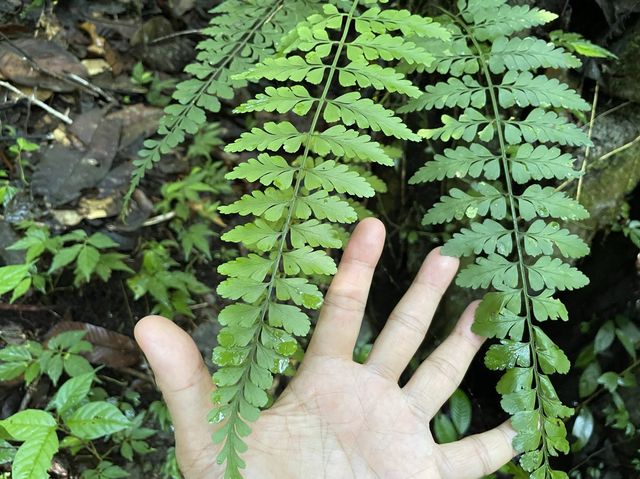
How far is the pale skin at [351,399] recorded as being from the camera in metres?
1.72

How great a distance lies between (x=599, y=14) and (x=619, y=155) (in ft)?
2.32

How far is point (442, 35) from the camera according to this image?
6.16 feet

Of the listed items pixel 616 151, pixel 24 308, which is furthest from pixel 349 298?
pixel 24 308

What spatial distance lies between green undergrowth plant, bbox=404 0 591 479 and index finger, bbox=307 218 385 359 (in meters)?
0.24

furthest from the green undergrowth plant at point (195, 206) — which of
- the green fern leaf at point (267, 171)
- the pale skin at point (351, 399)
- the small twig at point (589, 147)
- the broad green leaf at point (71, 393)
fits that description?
the small twig at point (589, 147)

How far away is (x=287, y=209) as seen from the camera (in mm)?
1684

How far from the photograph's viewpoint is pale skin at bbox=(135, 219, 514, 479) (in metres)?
1.72

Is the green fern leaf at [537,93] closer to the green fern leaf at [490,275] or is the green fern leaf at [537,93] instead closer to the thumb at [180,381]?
the green fern leaf at [490,275]

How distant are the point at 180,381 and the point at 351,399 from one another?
2.00 ft

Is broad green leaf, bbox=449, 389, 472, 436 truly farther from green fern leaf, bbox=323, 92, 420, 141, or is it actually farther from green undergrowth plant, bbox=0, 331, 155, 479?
green fern leaf, bbox=323, 92, 420, 141

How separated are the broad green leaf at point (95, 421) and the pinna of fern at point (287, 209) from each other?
782 millimetres

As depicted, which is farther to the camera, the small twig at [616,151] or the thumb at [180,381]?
the small twig at [616,151]

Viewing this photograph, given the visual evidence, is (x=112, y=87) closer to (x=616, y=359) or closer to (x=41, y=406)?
(x=41, y=406)

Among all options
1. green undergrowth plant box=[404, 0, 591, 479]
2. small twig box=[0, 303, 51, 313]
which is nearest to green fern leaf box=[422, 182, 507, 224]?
green undergrowth plant box=[404, 0, 591, 479]
